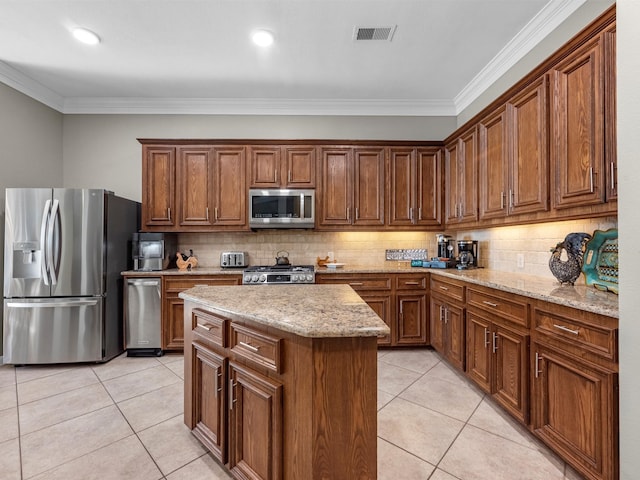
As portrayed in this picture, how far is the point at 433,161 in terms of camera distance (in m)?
3.73

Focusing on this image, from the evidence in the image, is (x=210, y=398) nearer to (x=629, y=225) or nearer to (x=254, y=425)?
(x=254, y=425)

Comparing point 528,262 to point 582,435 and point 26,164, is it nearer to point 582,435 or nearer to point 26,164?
point 582,435

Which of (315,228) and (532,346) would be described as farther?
(315,228)

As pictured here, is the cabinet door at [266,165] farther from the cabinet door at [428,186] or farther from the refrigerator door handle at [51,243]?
the refrigerator door handle at [51,243]

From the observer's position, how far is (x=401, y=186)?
373 centimetres

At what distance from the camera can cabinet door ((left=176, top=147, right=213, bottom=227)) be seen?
3.63 metres

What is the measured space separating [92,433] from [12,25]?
11.0ft

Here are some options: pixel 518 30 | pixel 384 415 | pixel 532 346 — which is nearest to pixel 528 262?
pixel 532 346

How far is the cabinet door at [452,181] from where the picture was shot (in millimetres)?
3391

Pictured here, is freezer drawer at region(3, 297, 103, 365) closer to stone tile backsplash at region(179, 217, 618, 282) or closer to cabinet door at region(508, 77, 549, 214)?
stone tile backsplash at region(179, 217, 618, 282)

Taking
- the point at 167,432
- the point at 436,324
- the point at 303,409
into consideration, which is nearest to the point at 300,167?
the point at 436,324

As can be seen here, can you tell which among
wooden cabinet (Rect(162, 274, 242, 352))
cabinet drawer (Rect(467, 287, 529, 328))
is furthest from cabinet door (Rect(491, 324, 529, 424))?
wooden cabinet (Rect(162, 274, 242, 352))

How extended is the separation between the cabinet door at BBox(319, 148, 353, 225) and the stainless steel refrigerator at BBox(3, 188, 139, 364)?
239 centimetres

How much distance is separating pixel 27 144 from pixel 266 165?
272 cm
